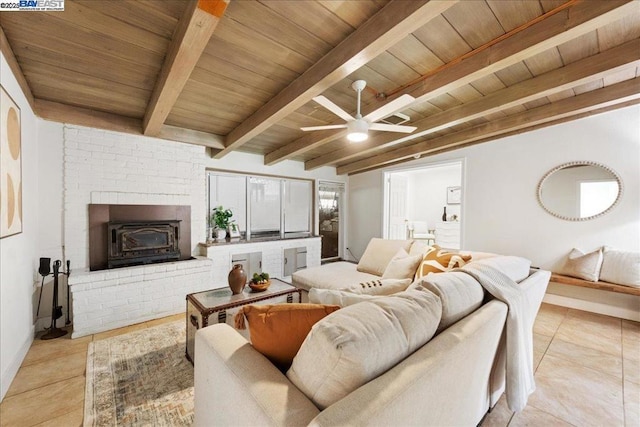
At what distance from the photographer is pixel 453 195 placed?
22.2 feet

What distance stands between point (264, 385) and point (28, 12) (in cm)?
240

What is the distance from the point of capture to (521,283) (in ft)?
6.08

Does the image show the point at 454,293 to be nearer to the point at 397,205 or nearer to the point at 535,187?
the point at 535,187

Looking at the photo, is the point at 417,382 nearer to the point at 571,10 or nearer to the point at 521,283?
the point at 521,283

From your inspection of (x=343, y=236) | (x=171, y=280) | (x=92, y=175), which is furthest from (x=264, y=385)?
(x=343, y=236)

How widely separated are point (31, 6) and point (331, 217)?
516 cm

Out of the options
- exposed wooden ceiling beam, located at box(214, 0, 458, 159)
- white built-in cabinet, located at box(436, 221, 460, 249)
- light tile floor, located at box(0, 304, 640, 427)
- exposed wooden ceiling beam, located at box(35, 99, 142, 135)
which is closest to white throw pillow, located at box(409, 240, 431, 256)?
light tile floor, located at box(0, 304, 640, 427)

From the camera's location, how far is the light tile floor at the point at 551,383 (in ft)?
5.44

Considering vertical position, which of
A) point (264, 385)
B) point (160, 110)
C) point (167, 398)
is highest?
point (160, 110)

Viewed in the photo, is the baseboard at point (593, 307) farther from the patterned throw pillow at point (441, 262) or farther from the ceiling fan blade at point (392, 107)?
the ceiling fan blade at point (392, 107)

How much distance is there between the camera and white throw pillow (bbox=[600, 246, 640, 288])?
3013mm

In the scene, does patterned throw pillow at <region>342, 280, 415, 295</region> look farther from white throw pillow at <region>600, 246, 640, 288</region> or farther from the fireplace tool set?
white throw pillow at <region>600, 246, 640, 288</region>

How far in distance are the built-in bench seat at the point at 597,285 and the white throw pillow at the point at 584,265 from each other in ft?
0.23

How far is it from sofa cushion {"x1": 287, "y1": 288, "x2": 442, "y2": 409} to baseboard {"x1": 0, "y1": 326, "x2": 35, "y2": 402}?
2275 millimetres
